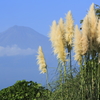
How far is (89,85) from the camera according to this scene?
19.9ft

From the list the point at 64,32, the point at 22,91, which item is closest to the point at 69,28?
the point at 64,32

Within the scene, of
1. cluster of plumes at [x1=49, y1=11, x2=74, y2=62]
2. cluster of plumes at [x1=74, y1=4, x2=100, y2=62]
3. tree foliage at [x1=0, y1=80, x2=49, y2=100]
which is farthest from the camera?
tree foliage at [x1=0, y1=80, x2=49, y2=100]

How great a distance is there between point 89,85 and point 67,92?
558 millimetres

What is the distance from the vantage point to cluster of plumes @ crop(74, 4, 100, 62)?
221 inches

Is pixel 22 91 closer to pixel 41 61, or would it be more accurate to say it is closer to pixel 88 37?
pixel 41 61

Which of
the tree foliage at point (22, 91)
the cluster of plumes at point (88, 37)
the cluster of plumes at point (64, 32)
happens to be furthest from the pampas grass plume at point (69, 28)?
the tree foliage at point (22, 91)

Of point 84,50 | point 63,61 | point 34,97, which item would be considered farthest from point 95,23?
point 34,97

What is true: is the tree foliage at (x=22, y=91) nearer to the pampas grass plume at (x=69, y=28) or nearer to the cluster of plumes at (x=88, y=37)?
the pampas grass plume at (x=69, y=28)

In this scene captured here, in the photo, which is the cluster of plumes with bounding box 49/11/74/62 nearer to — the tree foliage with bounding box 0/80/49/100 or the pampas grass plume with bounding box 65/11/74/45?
the pampas grass plume with bounding box 65/11/74/45

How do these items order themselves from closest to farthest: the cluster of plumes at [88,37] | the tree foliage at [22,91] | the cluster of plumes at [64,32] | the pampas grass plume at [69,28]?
1. the cluster of plumes at [88,37]
2. the cluster of plumes at [64,32]
3. the pampas grass plume at [69,28]
4. the tree foliage at [22,91]

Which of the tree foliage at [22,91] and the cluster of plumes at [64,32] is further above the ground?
the cluster of plumes at [64,32]

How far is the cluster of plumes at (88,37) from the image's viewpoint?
18.5ft

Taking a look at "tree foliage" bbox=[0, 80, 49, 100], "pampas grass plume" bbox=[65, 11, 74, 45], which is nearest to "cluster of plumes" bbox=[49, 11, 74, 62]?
"pampas grass plume" bbox=[65, 11, 74, 45]

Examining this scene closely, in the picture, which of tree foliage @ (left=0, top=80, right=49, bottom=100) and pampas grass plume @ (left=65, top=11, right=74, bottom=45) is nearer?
pampas grass plume @ (left=65, top=11, right=74, bottom=45)
